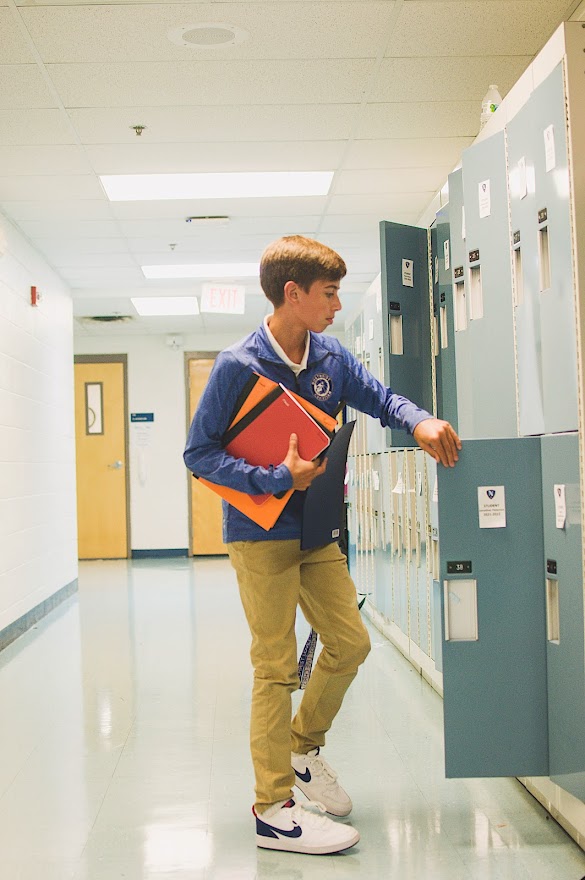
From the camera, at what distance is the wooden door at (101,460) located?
36.3 ft

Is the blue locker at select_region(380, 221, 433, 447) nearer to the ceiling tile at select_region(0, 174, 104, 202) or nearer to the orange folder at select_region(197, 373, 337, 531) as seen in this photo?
the orange folder at select_region(197, 373, 337, 531)

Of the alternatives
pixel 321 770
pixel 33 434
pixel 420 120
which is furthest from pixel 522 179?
pixel 33 434

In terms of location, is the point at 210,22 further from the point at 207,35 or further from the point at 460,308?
the point at 460,308

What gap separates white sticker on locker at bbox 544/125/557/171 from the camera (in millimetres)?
2195

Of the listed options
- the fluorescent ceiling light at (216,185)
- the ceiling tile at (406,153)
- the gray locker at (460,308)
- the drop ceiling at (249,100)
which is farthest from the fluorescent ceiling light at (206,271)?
the gray locker at (460,308)

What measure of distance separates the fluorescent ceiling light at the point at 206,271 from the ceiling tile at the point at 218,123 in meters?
2.86

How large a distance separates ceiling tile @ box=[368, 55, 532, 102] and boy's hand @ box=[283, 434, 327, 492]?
2.23 m

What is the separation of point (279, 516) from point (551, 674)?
2.54 ft

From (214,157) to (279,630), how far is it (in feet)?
10.7

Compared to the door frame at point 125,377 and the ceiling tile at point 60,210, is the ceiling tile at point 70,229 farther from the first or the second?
the door frame at point 125,377

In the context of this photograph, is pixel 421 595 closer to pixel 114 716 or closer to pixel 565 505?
pixel 114 716

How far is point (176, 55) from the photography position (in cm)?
363

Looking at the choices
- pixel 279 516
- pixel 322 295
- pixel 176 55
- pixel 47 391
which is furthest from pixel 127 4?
pixel 47 391

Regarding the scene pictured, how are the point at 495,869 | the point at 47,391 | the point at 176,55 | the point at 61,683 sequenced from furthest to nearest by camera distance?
the point at 47,391 → the point at 61,683 → the point at 176,55 → the point at 495,869
